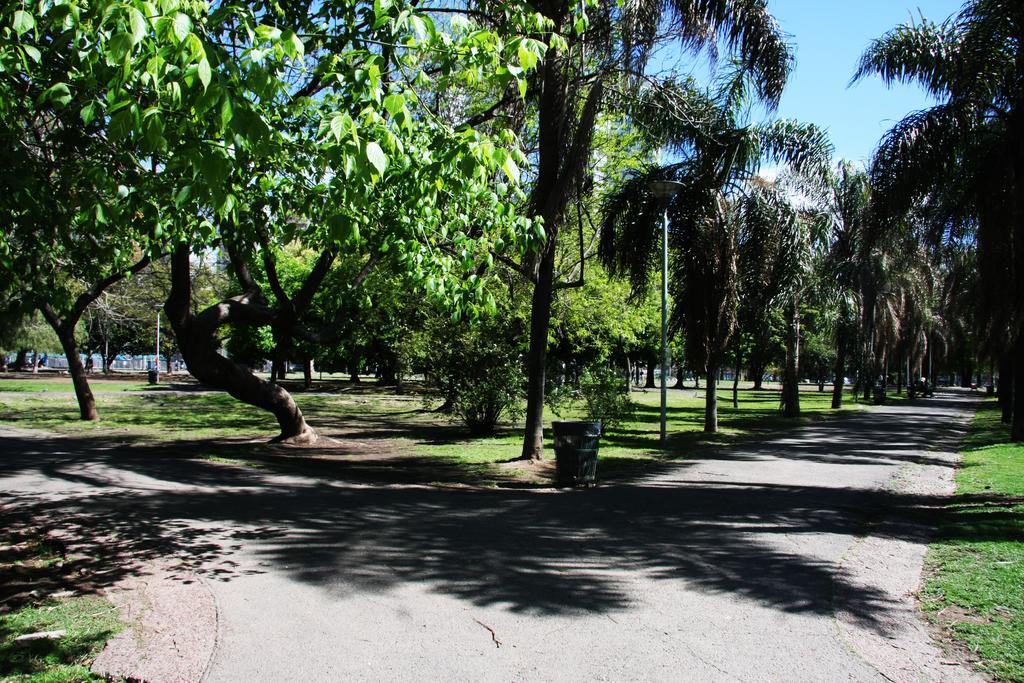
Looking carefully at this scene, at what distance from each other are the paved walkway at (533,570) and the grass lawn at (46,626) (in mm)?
701

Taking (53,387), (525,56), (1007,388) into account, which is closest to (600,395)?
(525,56)

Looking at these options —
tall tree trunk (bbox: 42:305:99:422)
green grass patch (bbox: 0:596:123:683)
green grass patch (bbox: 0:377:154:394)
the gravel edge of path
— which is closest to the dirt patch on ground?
green grass patch (bbox: 0:596:123:683)

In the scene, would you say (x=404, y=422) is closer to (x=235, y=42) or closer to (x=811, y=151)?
(x=811, y=151)

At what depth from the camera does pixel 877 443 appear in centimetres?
1802

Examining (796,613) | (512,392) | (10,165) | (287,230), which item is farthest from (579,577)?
(512,392)

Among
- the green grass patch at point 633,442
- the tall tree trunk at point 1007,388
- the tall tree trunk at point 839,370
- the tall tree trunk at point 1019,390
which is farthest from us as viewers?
the tall tree trunk at point 839,370

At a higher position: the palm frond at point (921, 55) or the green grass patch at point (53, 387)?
the palm frond at point (921, 55)

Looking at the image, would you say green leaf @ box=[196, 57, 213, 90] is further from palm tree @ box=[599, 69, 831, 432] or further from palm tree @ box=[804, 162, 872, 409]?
palm tree @ box=[804, 162, 872, 409]

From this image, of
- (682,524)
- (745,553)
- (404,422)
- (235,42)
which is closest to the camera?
(745,553)

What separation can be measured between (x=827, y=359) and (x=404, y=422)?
54.2m

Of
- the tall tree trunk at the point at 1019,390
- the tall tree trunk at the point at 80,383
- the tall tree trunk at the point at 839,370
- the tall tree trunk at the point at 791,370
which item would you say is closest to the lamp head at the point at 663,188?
the tall tree trunk at the point at 1019,390

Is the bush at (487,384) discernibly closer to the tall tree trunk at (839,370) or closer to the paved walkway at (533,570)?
the paved walkway at (533,570)

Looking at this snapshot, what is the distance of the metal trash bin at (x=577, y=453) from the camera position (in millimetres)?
10883

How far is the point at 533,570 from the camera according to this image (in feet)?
19.8
